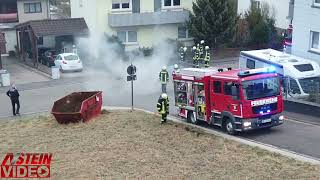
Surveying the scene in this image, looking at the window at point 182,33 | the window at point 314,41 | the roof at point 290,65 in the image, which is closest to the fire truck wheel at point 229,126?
the roof at point 290,65

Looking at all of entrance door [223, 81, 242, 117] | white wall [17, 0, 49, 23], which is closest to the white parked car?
white wall [17, 0, 49, 23]

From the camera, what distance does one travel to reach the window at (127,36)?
139 ft

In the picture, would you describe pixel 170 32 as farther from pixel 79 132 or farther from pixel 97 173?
pixel 97 173

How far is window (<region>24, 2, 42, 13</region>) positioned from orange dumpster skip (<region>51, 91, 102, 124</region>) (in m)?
26.1

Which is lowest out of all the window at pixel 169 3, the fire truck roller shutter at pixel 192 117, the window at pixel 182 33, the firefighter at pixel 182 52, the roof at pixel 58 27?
the fire truck roller shutter at pixel 192 117

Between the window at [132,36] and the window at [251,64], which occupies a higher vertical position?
the window at [132,36]

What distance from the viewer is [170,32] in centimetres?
4384

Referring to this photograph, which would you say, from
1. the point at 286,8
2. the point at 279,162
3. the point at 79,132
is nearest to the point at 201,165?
the point at 279,162

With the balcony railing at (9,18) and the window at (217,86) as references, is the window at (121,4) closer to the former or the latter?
the balcony railing at (9,18)

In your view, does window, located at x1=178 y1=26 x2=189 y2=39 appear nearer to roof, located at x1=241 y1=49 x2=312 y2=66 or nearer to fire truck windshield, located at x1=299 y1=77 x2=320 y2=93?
roof, located at x1=241 y1=49 x2=312 y2=66

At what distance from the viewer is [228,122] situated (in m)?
19.8

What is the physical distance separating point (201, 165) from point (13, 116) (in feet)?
41.9

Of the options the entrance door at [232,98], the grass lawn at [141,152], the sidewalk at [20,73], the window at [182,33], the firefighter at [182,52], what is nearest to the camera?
the grass lawn at [141,152]

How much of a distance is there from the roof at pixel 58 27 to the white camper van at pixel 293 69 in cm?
1830
